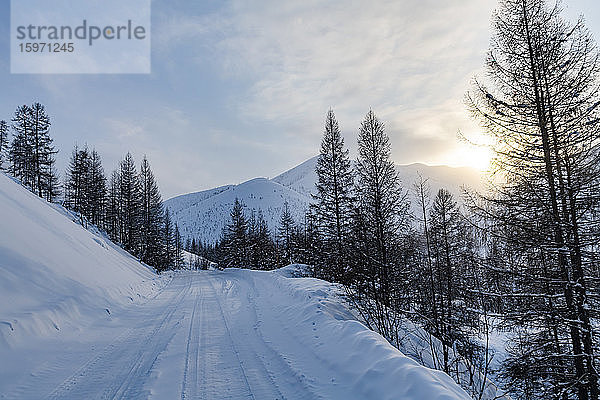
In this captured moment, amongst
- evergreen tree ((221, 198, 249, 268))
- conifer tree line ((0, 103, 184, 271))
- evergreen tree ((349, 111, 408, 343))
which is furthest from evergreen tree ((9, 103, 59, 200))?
evergreen tree ((349, 111, 408, 343))

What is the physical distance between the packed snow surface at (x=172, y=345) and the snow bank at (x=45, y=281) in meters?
0.04

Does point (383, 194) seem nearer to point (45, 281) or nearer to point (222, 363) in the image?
point (222, 363)

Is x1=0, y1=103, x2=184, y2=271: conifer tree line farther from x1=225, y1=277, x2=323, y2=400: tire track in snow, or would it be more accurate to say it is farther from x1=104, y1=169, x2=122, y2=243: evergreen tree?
x1=225, y1=277, x2=323, y2=400: tire track in snow

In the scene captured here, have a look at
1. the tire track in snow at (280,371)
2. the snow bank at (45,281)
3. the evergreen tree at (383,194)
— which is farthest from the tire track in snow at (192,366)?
the evergreen tree at (383,194)

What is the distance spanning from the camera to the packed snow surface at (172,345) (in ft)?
15.0

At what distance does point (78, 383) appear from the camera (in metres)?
5.01

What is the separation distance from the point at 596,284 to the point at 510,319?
6.68 feet

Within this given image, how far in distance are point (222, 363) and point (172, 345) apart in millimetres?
1740

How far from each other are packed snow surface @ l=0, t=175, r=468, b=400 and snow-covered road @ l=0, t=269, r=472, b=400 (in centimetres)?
2

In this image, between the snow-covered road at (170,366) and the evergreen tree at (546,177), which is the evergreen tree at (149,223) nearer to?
the snow-covered road at (170,366)

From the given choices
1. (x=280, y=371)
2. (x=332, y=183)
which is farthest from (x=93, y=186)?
(x=280, y=371)

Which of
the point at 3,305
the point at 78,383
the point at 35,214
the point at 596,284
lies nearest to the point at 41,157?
the point at 35,214

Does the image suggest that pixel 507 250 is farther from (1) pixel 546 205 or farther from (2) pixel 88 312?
(2) pixel 88 312

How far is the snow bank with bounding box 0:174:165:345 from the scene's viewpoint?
6.99 meters
